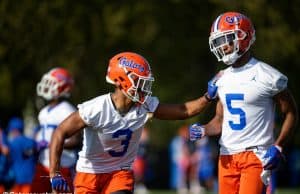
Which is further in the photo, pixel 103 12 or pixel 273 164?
pixel 103 12

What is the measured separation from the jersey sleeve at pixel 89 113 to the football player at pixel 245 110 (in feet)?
3.88

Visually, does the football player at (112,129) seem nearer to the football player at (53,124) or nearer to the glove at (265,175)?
the glove at (265,175)

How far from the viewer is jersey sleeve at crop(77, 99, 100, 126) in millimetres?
8000

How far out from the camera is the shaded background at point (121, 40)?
15.0m

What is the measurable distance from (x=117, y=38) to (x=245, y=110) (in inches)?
451

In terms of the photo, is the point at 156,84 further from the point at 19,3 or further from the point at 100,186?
the point at 100,186

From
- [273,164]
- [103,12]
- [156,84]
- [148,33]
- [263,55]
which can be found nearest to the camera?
[273,164]

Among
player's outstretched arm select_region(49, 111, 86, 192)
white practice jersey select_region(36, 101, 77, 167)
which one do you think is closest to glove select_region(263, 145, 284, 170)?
player's outstretched arm select_region(49, 111, 86, 192)

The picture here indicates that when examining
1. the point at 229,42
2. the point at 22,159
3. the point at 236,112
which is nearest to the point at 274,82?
the point at 236,112

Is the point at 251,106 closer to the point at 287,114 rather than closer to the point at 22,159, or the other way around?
the point at 287,114

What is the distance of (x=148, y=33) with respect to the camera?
21281 millimetres

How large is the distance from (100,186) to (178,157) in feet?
46.5

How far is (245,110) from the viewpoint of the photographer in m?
8.21

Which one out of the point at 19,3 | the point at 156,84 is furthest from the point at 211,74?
the point at 19,3
